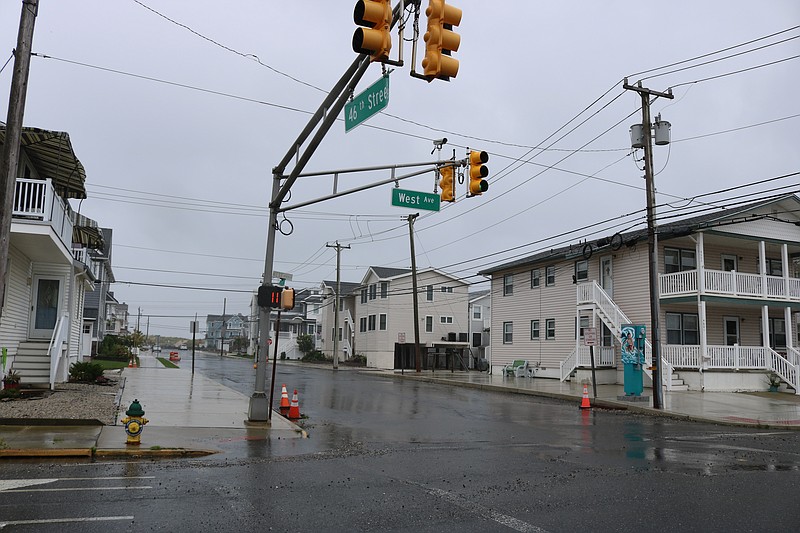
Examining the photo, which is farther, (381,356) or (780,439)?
(381,356)

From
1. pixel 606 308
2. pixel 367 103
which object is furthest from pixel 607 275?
pixel 367 103

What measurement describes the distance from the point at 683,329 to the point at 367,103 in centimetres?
2492

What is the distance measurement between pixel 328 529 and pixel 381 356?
50.3 meters

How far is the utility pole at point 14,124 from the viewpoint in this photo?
984 centimetres

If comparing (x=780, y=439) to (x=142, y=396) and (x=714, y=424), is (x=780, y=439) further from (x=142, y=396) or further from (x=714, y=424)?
(x=142, y=396)

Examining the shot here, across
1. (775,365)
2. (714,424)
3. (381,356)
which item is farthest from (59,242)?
(381,356)

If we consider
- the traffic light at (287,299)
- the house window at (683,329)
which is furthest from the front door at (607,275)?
the traffic light at (287,299)

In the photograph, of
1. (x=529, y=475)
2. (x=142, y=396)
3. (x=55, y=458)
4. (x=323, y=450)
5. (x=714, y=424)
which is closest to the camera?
(x=529, y=475)

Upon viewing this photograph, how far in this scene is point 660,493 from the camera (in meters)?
7.95

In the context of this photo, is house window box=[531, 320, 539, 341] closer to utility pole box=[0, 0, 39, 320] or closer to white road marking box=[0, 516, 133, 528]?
utility pole box=[0, 0, 39, 320]

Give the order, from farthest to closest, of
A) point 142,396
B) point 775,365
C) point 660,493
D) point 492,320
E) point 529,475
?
point 492,320 → point 775,365 → point 142,396 → point 529,475 → point 660,493

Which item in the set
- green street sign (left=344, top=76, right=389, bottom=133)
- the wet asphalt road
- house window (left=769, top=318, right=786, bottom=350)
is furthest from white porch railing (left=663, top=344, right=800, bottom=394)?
green street sign (left=344, top=76, right=389, bottom=133)

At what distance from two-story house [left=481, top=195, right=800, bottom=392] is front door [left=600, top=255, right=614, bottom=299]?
5 centimetres

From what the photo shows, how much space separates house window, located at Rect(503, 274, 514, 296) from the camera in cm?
4009
